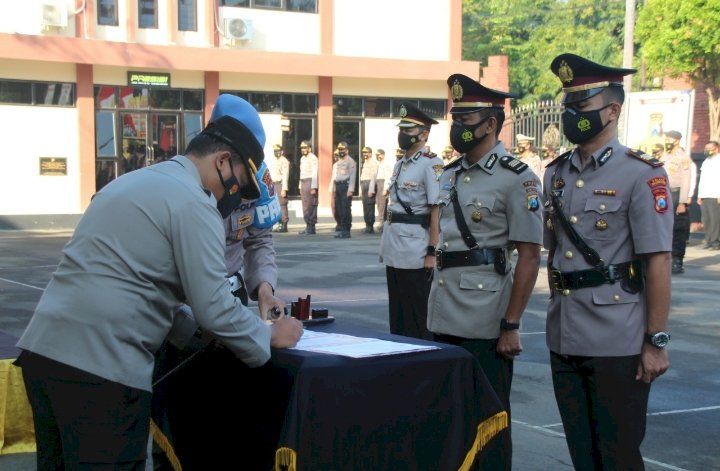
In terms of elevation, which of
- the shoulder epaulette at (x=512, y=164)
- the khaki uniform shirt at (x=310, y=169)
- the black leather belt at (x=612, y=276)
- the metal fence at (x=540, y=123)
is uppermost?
the metal fence at (x=540, y=123)

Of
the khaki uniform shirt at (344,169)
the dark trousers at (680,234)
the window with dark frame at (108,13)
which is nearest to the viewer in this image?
the dark trousers at (680,234)

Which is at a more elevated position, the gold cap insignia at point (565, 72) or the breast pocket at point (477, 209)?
the gold cap insignia at point (565, 72)

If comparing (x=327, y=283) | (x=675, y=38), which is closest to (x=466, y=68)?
(x=675, y=38)

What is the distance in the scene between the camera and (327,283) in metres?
13.6

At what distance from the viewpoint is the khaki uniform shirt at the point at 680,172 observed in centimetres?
1546

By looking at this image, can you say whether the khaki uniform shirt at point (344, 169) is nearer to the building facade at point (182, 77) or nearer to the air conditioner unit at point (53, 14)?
the building facade at point (182, 77)

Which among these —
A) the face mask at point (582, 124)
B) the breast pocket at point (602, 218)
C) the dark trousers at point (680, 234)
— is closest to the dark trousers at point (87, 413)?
the breast pocket at point (602, 218)

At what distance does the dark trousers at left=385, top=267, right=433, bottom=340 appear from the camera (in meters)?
7.40

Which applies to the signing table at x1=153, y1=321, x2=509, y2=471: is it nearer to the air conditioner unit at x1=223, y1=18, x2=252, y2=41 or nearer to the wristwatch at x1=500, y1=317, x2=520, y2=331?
the wristwatch at x1=500, y1=317, x2=520, y2=331

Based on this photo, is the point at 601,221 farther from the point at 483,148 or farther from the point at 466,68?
the point at 466,68

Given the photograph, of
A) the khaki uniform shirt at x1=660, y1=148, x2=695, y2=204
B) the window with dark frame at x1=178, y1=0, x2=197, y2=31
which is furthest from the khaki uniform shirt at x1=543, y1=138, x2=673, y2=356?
the window with dark frame at x1=178, y1=0, x2=197, y2=31

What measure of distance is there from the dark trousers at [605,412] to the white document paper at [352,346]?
82cm

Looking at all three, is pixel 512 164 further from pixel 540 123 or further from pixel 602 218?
pixel 540 123

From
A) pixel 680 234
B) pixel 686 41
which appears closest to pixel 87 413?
pixel 680 234
